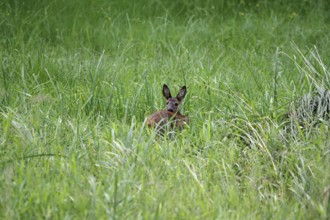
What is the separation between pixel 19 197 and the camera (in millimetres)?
3605

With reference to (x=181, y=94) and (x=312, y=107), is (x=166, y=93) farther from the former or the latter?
(x=312, y=107)

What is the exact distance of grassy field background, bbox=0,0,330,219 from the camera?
362 centimetres

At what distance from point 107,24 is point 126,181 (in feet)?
17.2

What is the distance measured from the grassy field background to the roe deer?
109 mm

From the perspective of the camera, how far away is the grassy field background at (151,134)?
362 cm

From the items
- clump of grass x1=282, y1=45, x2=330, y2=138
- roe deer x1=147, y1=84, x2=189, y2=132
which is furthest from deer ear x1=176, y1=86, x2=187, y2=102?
clump of grass x1=282, y1=45, x2=330, y2=138

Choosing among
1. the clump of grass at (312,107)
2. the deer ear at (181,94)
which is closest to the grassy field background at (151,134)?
the clump of grass at (312,107)

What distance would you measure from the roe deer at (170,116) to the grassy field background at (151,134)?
109mm

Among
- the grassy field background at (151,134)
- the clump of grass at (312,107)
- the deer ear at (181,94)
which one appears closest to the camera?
the grassy field background at (151,134)

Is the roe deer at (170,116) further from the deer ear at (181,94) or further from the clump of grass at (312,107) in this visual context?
the clump of grass at (312,107)

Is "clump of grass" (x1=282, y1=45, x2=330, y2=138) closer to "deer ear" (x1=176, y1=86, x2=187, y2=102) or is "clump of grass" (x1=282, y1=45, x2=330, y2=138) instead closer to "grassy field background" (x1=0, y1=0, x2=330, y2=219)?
"grassy field background" (x1=0, y1=0, x2=330, y2=219)

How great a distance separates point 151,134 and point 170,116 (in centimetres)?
90

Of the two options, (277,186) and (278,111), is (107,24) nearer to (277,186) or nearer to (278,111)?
(278,111)

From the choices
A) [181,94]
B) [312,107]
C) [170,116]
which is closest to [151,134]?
[170,116]
